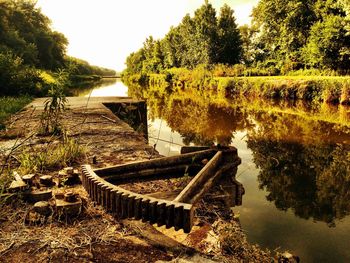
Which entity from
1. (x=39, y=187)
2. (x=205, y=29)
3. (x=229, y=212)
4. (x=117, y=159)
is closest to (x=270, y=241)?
(x=229, y=212)

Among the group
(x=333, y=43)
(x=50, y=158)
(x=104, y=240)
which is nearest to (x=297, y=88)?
(x=333, y=43)

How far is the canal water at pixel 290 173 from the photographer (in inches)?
→ 168

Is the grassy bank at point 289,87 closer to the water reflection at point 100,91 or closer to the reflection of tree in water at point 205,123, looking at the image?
the reflection of tree in water at point 205,123

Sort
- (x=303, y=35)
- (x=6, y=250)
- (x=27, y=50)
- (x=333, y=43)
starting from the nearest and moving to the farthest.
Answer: (x=6, y=250), (x=333, y=43), (x=303, y=35), (x=27, y=50)

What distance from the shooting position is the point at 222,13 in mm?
44062

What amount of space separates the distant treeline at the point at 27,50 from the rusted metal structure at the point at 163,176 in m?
3.37

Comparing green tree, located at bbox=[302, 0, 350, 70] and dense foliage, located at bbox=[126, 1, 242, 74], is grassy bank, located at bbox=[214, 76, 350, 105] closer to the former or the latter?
green tree, located at bbox=[302, 0, 350, 70]

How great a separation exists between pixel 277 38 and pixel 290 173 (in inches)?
1204

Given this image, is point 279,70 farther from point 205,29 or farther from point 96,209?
point 96,209

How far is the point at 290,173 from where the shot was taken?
6750 mm

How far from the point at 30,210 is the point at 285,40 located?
3326cm

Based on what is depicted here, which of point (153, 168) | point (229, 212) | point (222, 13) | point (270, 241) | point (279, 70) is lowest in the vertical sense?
point (270, 241)

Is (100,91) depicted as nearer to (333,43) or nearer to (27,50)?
(27,50)

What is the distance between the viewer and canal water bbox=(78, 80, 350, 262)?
427 cm
